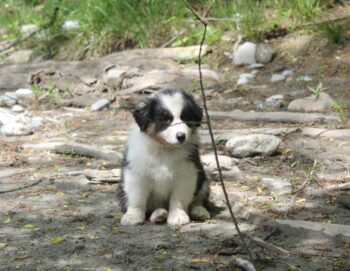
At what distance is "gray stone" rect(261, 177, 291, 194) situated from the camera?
5734mm

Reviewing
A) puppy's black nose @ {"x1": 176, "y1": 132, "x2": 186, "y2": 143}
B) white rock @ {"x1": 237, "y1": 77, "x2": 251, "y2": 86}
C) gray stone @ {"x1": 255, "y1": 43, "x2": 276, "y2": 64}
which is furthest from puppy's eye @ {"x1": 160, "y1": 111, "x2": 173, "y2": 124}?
gray stone @ {"x1": 255, "y1": 43, "x2": 276, "y2": 64}

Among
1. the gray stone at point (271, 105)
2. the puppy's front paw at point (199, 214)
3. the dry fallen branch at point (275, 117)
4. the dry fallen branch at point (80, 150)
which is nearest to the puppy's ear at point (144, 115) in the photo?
the puppy's front paw at point (199, 214)

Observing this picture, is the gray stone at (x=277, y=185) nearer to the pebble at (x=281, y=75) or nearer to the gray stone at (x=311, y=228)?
the gray stone at (x=311, y=228)

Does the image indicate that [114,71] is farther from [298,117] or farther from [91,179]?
[91,179]

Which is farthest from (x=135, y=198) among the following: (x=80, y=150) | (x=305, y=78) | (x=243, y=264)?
(x=305, y=78)

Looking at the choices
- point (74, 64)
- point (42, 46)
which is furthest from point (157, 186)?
point (42, 46)

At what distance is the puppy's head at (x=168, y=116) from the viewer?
4898mm

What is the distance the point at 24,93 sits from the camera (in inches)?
422

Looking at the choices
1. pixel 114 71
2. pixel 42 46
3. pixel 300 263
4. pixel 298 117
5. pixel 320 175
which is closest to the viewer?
pixel 300 263

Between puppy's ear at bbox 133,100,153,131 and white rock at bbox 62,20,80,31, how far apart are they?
818cm

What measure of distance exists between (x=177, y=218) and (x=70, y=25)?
887 cm

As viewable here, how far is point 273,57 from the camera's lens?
10.9m

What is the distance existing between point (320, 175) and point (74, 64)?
603 centimetres

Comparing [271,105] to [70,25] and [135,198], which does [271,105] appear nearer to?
[135,198]
